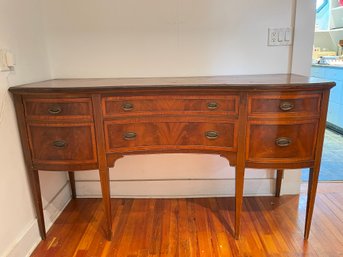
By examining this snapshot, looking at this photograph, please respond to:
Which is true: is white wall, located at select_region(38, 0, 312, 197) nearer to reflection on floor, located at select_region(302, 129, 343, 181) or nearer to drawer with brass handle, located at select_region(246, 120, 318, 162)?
drawer with brass handle, located at select_region(246, 120, 318, 162)

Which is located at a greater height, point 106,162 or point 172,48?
point 172,48

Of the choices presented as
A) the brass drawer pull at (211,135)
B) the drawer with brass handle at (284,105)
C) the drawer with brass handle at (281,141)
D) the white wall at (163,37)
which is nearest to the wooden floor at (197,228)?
the drawer with brass handle at (281,141)

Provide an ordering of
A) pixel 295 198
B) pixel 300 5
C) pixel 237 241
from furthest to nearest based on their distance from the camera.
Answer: pixel 295 198 → pixel 300 5 → pixel 237 241

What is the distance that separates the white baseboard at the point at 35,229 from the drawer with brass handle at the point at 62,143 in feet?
1.36

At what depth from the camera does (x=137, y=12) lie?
5.83 feet

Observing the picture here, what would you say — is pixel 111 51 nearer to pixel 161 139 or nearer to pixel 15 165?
pixel 161 139

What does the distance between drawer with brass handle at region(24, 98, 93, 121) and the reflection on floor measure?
1926 mm

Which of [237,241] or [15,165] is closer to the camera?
[15,165]

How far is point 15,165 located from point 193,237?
3.53ft

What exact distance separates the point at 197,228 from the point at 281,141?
29.5 inches

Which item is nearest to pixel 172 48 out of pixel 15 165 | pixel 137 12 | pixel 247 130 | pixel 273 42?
pixel 137 12

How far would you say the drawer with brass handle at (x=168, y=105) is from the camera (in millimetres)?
1403

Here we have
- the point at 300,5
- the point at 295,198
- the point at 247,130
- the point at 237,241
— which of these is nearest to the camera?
the point at 247,130

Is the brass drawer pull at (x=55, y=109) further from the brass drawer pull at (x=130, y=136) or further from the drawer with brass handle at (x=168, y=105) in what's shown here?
the brass drawer pull at (x=130, y=136)
